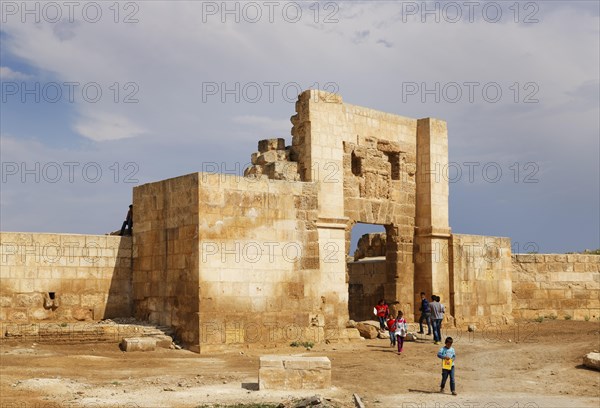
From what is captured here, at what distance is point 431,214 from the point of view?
65.0 feet

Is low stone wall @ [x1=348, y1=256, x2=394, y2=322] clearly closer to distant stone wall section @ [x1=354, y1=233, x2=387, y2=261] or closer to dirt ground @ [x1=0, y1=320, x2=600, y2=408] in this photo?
distant stone wall section @ [x1=354, y1=233, x2=387, y2=261]

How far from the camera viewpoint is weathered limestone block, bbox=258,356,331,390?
10.8 metres

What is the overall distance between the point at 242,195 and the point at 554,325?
1043cm

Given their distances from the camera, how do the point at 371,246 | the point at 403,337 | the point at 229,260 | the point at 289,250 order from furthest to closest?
the point at 371,246 → the point at 289,250 → the point at 403,337 → the point at 229,260

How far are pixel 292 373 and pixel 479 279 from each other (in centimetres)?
1087

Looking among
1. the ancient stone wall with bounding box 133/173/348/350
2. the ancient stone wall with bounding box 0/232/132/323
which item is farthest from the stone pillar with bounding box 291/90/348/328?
the ancient stone wall with bounding box 0/232/132/323

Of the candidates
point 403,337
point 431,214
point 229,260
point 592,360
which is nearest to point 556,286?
point 431,214

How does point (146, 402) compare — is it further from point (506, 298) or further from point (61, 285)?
point (506, 298)

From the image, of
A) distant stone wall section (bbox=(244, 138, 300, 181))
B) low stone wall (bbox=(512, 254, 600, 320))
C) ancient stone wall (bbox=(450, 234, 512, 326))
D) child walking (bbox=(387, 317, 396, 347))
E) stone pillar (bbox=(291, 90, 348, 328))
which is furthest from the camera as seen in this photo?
low stone wall (bbox=(512, 254, 600, 320))

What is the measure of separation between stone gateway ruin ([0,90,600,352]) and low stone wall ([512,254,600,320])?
1.33 metres

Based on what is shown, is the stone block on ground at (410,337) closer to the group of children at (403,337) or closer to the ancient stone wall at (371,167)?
the group of children at (403,337)

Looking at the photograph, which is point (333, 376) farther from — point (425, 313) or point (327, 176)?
point (327, 176)

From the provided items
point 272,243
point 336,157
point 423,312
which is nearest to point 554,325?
point 423,312

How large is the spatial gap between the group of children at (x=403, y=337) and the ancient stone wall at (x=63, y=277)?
18.4 ft
